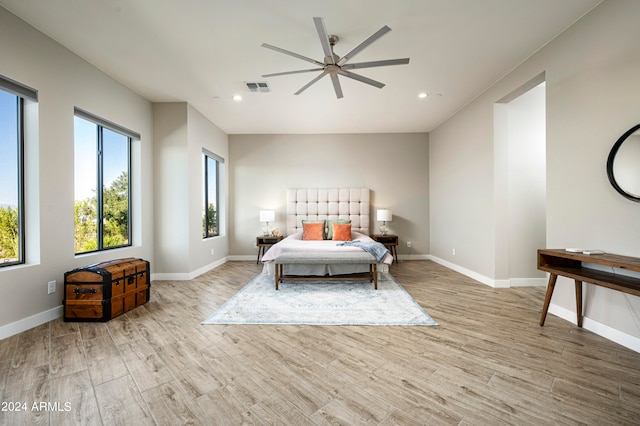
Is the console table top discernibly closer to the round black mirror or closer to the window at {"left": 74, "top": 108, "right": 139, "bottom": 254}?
the round black mirror

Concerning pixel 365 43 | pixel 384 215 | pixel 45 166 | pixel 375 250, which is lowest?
Answer: pixel 375 250

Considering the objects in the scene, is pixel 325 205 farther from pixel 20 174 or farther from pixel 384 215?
pixel 20 174

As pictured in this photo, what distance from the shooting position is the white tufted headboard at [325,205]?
573 cm

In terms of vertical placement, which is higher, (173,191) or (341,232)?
(173,191)

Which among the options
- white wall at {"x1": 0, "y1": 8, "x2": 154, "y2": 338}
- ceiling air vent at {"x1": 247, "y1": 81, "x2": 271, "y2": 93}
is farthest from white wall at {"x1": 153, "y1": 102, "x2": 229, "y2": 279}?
ceiling air vent at {"x1": 247, "y1": 81, "x2": 271, "y2": 93}

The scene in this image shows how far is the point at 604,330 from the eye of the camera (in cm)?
222

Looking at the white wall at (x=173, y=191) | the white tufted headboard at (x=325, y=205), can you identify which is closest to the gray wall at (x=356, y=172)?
the white tufted headboard at (x=325, y=205)

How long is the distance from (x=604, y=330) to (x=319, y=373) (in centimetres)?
250

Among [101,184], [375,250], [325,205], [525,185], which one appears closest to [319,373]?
Answer: [375,250]

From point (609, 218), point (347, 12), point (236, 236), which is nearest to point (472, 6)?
point (347, 12)

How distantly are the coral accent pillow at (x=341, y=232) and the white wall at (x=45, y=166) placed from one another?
3569 millimetres

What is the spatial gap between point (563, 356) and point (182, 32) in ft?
14.1

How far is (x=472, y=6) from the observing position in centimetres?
220

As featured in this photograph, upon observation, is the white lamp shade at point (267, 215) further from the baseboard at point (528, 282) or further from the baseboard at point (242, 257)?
the baseboard at point (528, 282)
